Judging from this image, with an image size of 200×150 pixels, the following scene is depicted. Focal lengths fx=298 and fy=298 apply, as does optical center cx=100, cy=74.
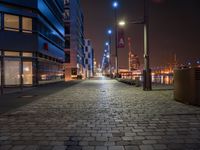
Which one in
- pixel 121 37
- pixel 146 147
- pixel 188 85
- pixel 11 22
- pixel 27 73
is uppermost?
pixel 11 22

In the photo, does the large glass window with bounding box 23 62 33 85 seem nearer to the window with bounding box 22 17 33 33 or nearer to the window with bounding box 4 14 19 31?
the window with bounding box 22 17 33 33

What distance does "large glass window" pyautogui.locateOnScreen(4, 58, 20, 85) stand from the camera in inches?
1053

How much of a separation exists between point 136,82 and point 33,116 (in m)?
18.8

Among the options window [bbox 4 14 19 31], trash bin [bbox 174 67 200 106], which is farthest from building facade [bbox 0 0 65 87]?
trash bin [bbox 174 67 200 106]

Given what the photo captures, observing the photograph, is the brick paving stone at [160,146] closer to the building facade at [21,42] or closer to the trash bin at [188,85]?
the trash bin at [188,85]

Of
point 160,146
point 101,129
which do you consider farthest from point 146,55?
point 160,146

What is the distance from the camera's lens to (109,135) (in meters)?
6.87

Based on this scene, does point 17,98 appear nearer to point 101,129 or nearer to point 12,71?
point 101,129

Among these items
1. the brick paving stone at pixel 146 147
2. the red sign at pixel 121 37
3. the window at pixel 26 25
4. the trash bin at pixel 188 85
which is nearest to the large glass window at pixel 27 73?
the window at pixel 26 25

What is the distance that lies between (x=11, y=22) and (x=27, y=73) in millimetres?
4961

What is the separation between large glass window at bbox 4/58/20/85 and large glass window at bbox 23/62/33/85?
2.72 feet

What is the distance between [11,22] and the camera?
27.2 metres

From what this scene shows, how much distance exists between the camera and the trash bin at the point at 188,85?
11750 mm

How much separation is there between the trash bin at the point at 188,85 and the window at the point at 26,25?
18583mm
